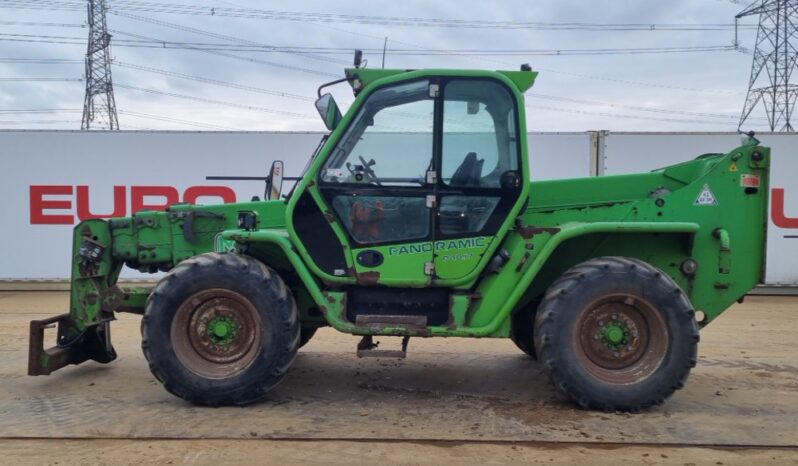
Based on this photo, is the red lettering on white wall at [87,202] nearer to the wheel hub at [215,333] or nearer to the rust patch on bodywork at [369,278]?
the wheel hub at [215,333]

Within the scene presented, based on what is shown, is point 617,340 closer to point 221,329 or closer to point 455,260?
point 455,260

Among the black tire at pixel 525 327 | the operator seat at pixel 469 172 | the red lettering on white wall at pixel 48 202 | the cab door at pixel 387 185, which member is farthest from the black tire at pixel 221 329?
the red lettering on white wall at pixel 48 202

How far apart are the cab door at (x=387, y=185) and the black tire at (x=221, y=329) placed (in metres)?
0.68

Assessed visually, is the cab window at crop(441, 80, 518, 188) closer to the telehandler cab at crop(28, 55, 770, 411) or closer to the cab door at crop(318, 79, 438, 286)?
the telehandler cab at crop(28, 55, 770, 411)

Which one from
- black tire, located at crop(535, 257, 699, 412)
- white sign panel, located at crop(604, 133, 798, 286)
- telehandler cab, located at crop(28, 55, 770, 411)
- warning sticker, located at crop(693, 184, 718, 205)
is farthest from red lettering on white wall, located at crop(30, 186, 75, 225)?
warning sticker, located at crop(693, 184, 718, 205)

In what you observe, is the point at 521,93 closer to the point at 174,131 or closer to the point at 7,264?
the point at 174,131

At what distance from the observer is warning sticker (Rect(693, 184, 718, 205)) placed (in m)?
5.06

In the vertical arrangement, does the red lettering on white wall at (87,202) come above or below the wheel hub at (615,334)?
above

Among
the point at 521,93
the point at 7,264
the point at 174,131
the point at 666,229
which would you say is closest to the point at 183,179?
the point at 174,131

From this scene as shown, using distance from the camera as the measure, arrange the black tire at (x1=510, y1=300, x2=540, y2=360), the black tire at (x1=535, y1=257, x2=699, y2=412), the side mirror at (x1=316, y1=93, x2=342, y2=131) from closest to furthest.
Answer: the black tire at (x1=535, y1=257, x2=699, y2=412), the side mirror at (x1=316, y1=93, x2=342, y2=131), the black tire at (x1=510, y1=300, x2=540, y2=360)

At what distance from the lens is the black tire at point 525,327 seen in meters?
5.64

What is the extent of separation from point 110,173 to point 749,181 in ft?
32.4

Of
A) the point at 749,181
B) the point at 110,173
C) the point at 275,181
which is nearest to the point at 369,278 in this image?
the point at 275,181

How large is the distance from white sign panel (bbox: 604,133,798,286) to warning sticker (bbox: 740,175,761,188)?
6.13m
